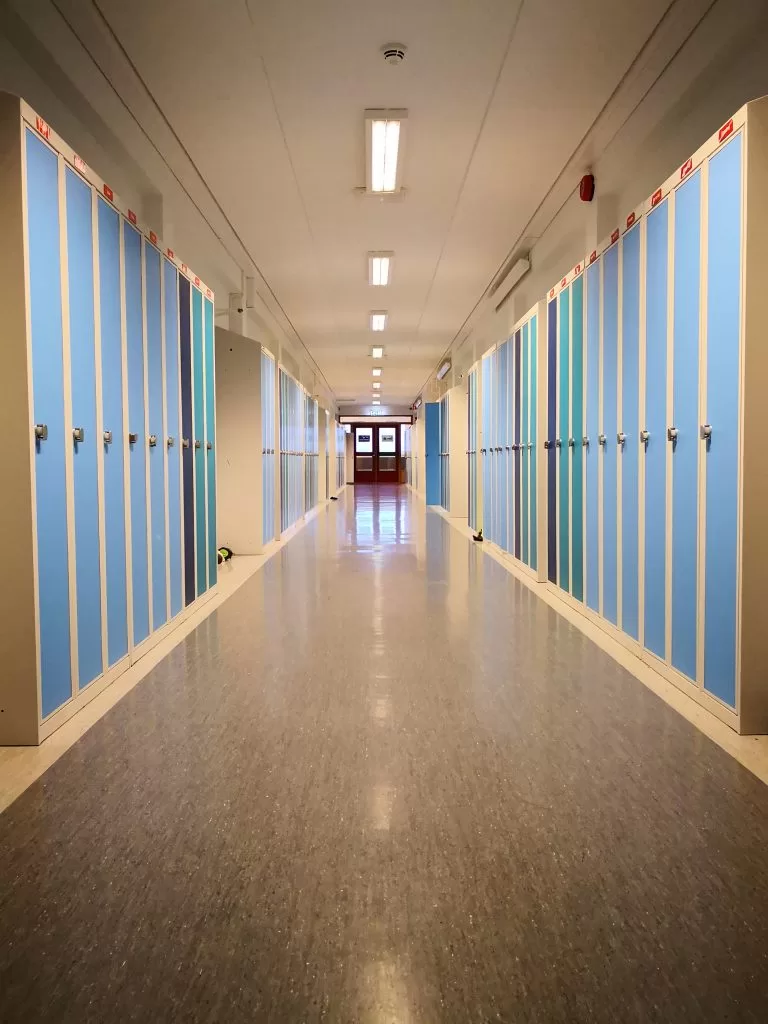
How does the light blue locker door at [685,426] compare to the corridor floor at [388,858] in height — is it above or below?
above

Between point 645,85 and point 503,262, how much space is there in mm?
3906

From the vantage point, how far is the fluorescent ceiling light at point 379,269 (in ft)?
25.3

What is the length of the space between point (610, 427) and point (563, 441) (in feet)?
3.95

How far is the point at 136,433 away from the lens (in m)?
4.15

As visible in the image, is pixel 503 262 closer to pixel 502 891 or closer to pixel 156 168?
pixel 156 168

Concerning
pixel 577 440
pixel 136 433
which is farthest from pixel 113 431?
pixel 577 440

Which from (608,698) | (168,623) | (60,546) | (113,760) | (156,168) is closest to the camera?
(113,760)

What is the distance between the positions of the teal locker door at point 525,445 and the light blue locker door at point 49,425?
4.74 meters

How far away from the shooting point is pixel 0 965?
5.20 ft

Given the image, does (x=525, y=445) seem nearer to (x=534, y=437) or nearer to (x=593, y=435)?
(x=534, y=437)

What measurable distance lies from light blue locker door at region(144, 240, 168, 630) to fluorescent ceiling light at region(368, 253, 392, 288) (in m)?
3.47

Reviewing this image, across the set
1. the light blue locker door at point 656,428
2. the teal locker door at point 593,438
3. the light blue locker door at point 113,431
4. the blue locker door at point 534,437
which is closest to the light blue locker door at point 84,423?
the light blue locker door at point 113,431

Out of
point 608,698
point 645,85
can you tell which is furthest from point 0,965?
point 645,85

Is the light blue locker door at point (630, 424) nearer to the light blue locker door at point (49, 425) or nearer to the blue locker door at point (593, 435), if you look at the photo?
the blue locker door at point (593, 435)
